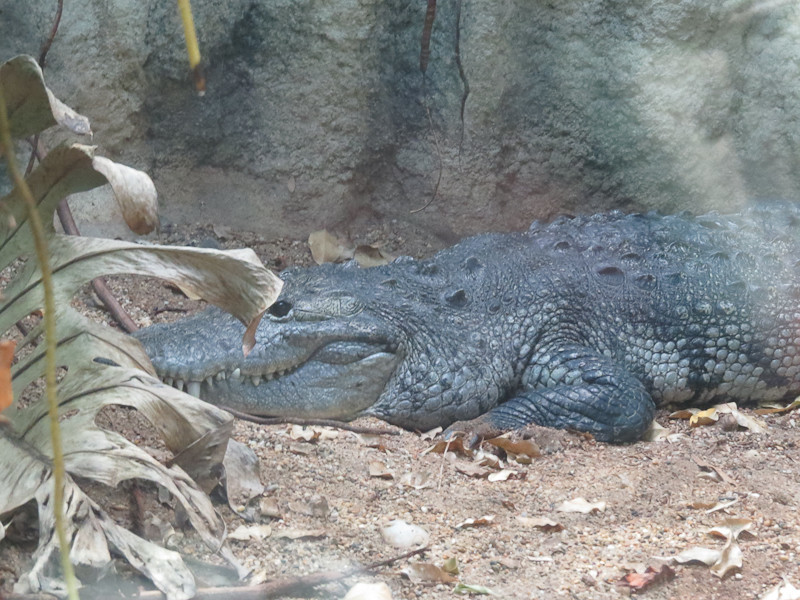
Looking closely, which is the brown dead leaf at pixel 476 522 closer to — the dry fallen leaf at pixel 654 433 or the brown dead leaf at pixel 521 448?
the brown dead leaf at pixel 521 448

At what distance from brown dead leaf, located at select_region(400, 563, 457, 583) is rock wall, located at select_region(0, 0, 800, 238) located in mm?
2960

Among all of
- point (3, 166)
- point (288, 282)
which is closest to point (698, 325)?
point (288, 282)

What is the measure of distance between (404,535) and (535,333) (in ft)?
7.46

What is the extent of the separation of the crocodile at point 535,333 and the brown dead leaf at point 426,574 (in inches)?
70.4

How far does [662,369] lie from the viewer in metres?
4.60

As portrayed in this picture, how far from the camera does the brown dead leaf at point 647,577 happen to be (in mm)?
2207

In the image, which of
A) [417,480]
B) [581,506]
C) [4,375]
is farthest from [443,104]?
[4,375]

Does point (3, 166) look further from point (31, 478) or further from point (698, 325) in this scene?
point (698, 325)

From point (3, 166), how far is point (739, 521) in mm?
4115

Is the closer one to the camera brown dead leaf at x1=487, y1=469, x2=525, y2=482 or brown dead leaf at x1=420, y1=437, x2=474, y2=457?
brown dead leaf at x1=487, y1=469, x2=525, y2=482

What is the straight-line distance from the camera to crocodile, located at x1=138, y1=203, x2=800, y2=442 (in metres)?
4.20

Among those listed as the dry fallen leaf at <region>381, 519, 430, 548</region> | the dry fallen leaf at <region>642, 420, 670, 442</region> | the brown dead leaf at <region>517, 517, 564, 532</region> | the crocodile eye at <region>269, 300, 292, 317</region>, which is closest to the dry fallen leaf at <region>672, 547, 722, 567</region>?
the brown dead leaf at <region>517, 517, 564, 532</region>

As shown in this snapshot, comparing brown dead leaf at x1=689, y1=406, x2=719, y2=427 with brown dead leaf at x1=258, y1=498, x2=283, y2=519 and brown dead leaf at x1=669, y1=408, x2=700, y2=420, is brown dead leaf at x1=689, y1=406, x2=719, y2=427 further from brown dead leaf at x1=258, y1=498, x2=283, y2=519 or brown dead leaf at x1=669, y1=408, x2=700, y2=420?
brown dead leaf at x1=258, y1=498, x2=283, y2=519

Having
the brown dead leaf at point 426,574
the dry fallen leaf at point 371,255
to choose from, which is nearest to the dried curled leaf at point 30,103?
the brown dead leaf at point 426,574
